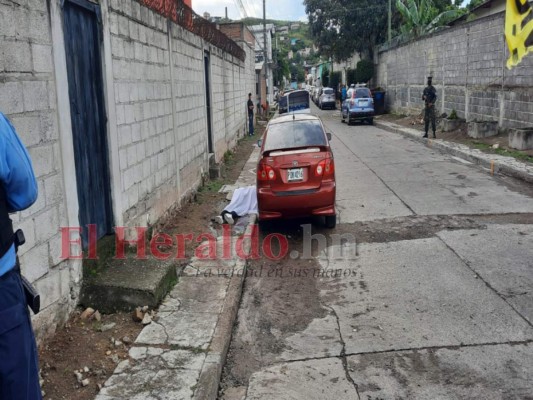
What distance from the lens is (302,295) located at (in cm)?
603

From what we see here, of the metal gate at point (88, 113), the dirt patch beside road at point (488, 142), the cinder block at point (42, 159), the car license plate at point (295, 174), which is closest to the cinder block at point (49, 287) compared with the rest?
the metal gate at point (88, 113)

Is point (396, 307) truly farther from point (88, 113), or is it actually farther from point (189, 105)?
point (189, 105)

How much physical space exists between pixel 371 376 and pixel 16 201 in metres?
3.01

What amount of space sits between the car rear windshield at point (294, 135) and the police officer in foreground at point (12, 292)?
602 centimetres

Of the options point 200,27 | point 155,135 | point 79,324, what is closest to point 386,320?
point 79,324

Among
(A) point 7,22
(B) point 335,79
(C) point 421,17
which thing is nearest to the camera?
(A) point 7,22

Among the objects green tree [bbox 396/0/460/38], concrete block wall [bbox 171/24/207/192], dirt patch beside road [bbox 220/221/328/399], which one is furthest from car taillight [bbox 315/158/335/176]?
green tree [bbox 396/0/460/38]

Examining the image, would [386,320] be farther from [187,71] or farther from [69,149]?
[187,71]

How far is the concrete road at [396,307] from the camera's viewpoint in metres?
4.14

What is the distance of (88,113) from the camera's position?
559cm

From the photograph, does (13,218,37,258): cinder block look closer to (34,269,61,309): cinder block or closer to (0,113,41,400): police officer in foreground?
(34,269,61,309): cinder block

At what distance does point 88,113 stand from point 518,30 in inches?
560

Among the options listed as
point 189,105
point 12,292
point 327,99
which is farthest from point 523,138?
point 327,99

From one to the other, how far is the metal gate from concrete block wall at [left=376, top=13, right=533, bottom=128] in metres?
12.8
